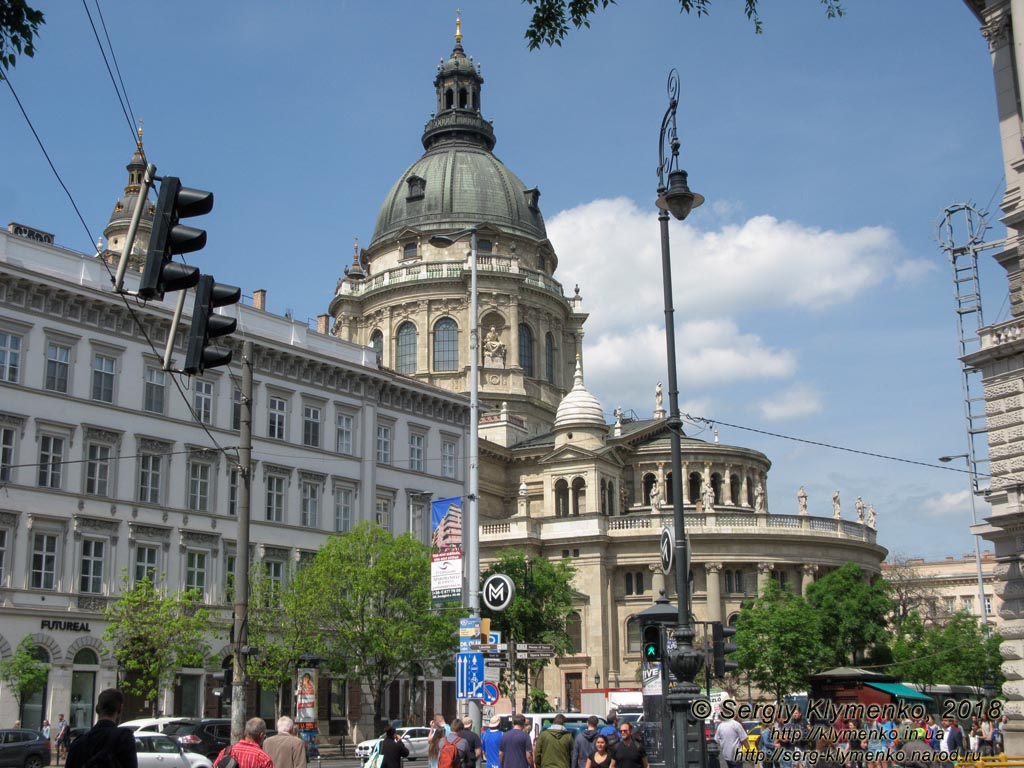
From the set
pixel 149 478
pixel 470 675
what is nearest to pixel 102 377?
pixel 149 478

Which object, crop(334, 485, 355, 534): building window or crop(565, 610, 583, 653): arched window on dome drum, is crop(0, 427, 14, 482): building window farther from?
crop(565, 610, 583, 653): arched window on dome drum

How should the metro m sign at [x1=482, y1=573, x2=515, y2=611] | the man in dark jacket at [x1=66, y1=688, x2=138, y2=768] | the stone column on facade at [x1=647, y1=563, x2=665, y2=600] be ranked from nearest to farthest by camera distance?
the man in dark jacket at [x1=66, y1=688, x2=138, y2=768], the metro m sign at [x1=482, y1=573, x2=515, y2=611], the stone column on facade at [x1=647, y1=563, x2=665, y2=600]

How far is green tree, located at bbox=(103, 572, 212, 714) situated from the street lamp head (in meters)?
27.7

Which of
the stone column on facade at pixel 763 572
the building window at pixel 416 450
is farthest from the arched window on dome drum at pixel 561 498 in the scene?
the building window at pixel 416 450

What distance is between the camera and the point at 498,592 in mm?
25156

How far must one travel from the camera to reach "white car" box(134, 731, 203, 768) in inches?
1147

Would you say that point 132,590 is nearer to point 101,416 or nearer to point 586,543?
point 101,416

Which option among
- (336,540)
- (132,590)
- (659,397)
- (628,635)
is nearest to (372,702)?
(336,540)

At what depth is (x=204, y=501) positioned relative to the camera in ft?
155

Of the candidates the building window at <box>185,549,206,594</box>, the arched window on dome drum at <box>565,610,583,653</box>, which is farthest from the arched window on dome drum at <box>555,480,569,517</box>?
the building window at <box>185,549,206,594</box>

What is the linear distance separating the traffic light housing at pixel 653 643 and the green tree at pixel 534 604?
127 ft

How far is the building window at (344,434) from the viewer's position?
174 ft

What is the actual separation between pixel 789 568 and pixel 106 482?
4631 cm

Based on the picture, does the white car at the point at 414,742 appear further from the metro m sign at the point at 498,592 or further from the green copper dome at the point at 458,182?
the green copper dome at the point at 458,182
